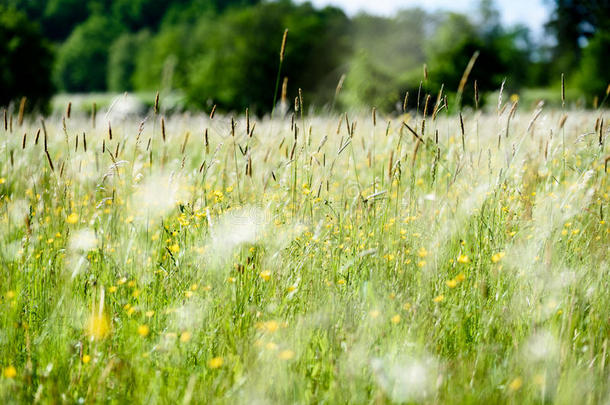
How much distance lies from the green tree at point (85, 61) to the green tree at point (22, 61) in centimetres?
5188

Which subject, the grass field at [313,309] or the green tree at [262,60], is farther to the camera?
the green tree at [262,60]

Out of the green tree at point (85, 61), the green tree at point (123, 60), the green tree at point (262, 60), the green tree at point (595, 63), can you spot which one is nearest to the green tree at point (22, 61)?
the green tree at point (262, 60)

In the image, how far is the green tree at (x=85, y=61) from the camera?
7450cm

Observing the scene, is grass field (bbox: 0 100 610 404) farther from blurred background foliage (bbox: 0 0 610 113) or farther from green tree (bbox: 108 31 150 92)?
green tree (bbox: 108 31 150 92)

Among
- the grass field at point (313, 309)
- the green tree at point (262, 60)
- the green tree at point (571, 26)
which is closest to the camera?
the grass field at point (313, 309)

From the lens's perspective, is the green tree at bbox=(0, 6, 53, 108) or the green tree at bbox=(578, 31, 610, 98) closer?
the green tree at bbox=(0, 6, 53, 108)

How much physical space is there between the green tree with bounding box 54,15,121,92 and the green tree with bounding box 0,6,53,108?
2043 inches

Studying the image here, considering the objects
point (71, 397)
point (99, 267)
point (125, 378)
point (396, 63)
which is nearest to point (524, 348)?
point (125, 378)

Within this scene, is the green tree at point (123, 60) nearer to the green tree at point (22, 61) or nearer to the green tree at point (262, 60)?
the green tree at point (262, 60)

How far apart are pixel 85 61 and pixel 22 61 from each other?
55889 millimetres

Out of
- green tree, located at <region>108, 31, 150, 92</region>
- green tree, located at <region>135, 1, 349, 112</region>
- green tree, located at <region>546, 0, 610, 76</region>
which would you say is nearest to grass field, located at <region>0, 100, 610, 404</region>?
green tree, located at <region>135, 1, 349, 112</region>

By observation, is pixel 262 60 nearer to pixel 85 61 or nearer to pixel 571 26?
pixel 571 26

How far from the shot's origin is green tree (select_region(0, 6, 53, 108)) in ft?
81.7

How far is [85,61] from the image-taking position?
249 feet
